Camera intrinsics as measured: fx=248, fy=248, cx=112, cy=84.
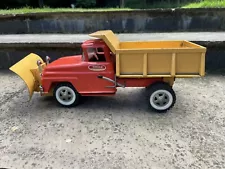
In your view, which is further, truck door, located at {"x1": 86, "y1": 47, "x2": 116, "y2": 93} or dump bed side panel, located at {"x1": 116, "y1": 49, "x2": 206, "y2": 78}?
truck door, located at {"x1": 86, "y1": 47, "x2": 116, "y2": 93}

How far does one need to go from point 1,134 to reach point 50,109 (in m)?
0.80

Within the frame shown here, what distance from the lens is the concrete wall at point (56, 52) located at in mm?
5184

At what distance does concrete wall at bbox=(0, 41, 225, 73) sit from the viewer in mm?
5184

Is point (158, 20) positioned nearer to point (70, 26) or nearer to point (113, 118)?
point (70, 26)

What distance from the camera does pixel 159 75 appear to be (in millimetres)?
3393

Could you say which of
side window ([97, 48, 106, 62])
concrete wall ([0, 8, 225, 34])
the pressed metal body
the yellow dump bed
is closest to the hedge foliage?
concrete wall ([0, 8, 225, 34])

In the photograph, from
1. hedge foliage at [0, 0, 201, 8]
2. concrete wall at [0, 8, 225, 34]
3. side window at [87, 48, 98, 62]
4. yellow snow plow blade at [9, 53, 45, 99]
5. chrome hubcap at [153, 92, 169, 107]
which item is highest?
hedge foliage at [0, 0, 201, 8]

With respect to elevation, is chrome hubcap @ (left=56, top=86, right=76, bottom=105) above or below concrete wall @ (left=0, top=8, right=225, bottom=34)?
below

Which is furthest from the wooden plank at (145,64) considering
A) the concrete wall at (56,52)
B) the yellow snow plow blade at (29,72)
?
the concrete wall at (56,52)

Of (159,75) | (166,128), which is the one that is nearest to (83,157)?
(166,128)

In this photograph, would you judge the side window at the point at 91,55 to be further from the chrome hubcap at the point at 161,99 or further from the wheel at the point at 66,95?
the chrome hubcap at the point at 161,99

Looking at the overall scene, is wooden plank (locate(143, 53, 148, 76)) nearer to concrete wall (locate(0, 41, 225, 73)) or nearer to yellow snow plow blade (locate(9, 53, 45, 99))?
yellow snow plow blade (locate(9, 53, 45, 99))

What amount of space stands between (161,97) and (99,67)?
97 centimetres

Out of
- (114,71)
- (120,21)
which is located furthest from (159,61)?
(120,21)
